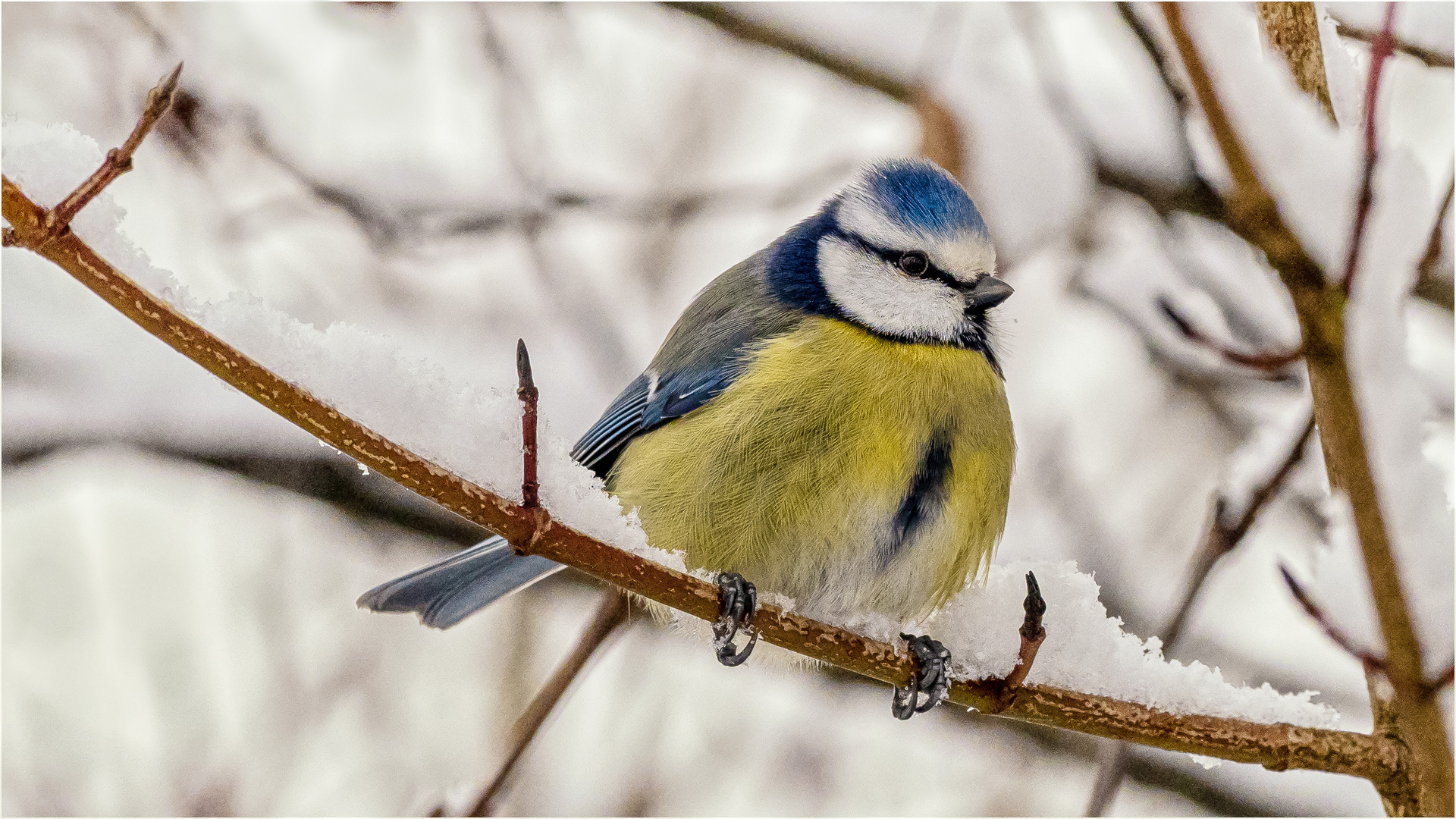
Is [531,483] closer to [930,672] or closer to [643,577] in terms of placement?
[643,577]

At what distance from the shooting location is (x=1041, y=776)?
3.78 metres

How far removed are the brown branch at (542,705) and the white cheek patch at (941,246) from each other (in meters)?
1.00

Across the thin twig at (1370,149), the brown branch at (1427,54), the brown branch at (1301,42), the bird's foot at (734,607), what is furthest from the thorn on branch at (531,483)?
the brown branch at (1427,54)

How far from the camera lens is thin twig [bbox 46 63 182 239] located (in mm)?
1129

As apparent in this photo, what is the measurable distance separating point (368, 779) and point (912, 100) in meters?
2.70

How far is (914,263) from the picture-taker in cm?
248

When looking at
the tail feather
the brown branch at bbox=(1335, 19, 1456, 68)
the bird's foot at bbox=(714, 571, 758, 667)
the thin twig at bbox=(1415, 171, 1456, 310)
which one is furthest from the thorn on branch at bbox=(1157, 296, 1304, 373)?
the tail feather

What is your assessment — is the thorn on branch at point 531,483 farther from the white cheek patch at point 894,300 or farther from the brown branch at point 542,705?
the white cheek patch at point 894,300

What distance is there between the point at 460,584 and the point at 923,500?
941mm

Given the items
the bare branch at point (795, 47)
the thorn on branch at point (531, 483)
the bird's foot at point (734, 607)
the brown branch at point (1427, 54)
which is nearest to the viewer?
the thorn on branch at point (531, 483)

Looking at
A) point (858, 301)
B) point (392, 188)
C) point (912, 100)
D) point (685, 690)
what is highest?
point (912, 100)

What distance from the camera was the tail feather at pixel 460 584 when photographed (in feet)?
7.30

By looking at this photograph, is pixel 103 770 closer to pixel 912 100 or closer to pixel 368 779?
pixel 368 779

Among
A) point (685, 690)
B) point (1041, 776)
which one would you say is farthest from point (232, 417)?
point (1041, 776)
